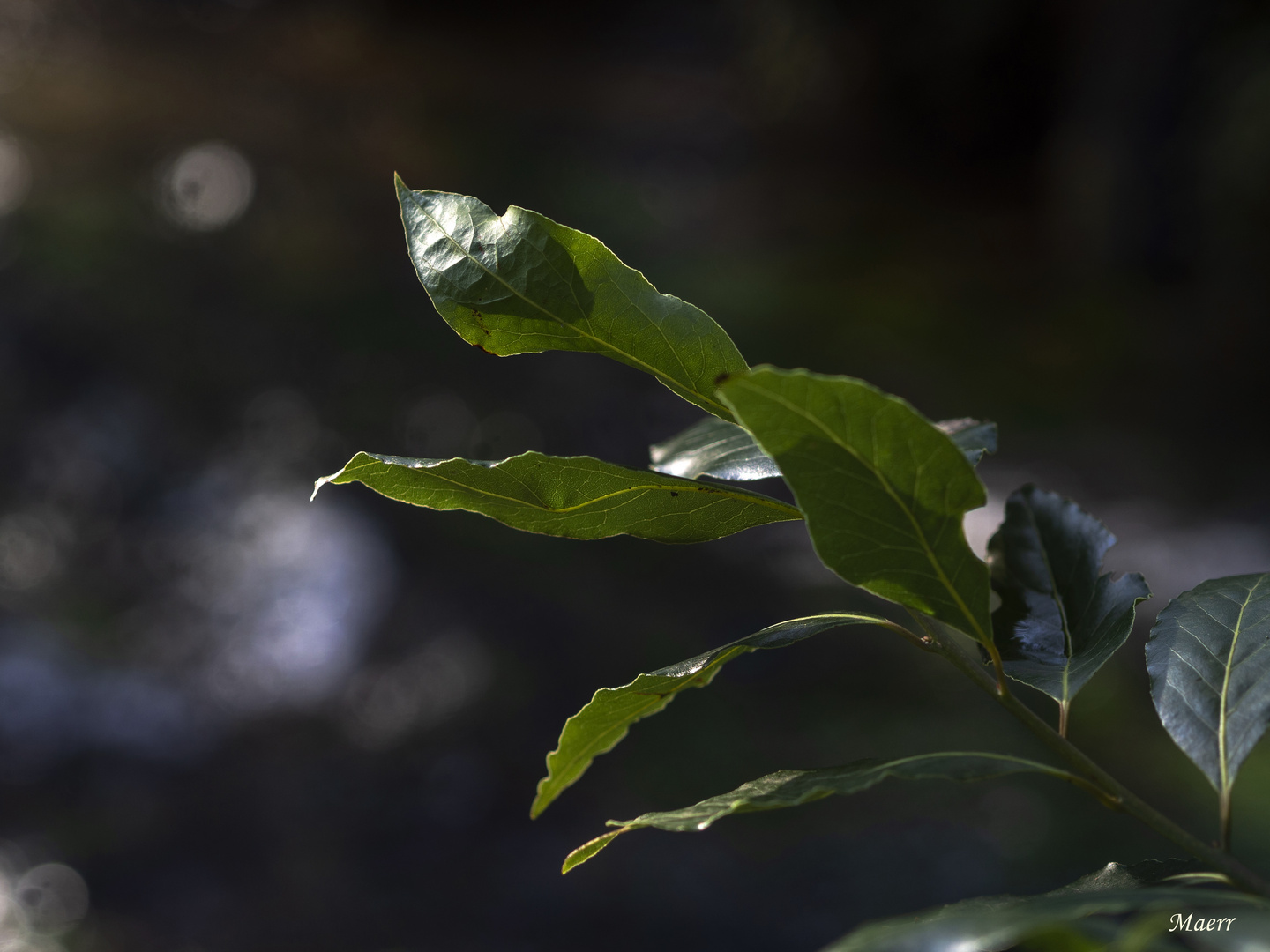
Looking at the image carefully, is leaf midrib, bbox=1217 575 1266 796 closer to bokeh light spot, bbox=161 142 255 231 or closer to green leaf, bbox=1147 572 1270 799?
green leaf, bbox=1147 572 1270 799

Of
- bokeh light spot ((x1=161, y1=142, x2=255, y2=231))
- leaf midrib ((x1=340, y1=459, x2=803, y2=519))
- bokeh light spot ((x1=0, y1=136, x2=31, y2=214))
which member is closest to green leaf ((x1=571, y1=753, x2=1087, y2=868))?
leaf midrib ((x1=340, y1=459, x2=803, y2=519))

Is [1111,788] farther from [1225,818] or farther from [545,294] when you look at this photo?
[545,294]

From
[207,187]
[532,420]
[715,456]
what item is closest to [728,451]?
[715,456]

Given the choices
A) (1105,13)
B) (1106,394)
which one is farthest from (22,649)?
(1105,13)

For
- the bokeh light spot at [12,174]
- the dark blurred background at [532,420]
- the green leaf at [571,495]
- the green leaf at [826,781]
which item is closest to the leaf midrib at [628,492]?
the green leaf at [571,495]

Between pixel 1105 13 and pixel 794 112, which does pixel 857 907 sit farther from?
pixel 794 112

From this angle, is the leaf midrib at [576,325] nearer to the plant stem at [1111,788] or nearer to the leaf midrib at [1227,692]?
the plant stem at [1111,788]

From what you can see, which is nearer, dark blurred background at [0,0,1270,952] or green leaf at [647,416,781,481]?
green leaf at [647,416,781,481]
